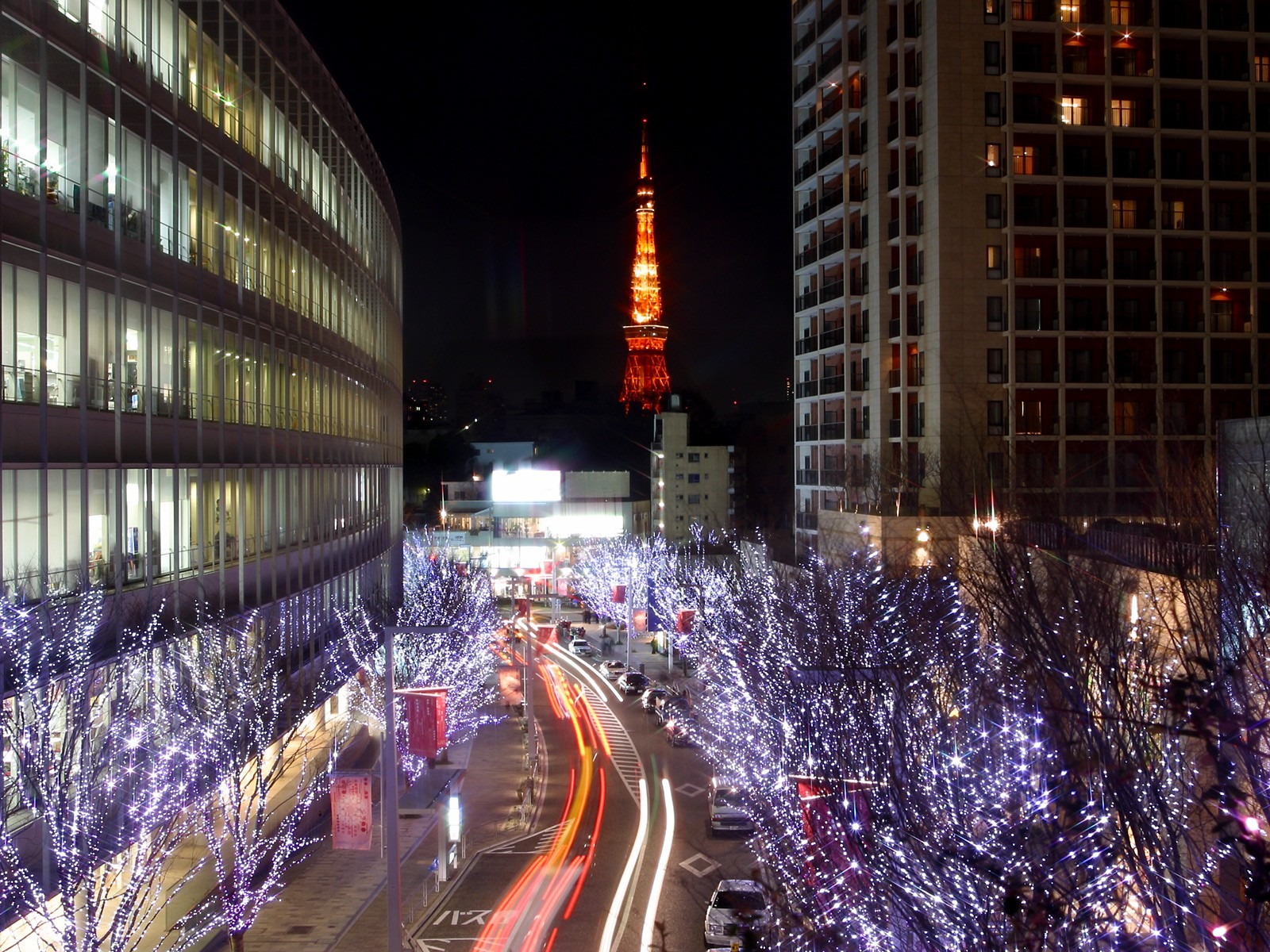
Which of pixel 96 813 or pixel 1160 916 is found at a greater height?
pixel 1160 916

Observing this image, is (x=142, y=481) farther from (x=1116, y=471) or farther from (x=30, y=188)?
(x=1116, y=471)

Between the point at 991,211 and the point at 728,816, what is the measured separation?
71.8 ft

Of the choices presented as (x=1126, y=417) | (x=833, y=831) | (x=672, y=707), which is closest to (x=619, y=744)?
(x=672, y=707)

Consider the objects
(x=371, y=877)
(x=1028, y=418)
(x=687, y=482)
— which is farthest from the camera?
(x=687, y=482)

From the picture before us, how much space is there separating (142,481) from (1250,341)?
108 feet

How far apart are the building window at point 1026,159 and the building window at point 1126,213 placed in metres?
2.90

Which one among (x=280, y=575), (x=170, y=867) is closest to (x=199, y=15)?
(x=280, y=575)

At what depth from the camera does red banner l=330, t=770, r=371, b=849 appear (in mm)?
15625

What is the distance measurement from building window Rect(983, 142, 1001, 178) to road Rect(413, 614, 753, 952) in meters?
20.4

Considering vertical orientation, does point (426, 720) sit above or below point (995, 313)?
below

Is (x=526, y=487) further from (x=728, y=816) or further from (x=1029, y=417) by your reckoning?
(x=728, y=816)

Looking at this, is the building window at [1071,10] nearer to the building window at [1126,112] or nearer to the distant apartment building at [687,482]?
the building window at [1126,112]

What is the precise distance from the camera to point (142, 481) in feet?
49.1

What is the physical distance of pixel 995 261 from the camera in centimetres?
3372
